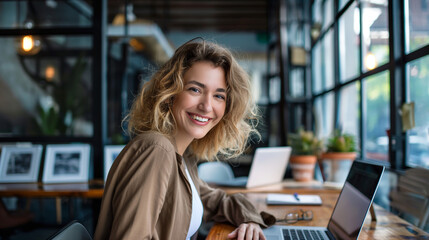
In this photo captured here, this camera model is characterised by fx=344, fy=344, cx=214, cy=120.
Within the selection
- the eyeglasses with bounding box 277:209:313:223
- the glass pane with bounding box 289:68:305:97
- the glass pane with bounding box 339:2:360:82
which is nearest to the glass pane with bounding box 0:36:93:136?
the eyeglasses with bounding box 277:209:313:223

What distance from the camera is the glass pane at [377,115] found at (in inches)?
94.8

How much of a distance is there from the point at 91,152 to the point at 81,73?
2.50 feet

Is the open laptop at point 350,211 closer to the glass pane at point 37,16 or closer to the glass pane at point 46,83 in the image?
the glass pane at point 46,83

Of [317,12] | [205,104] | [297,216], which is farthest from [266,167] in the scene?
[317,12]

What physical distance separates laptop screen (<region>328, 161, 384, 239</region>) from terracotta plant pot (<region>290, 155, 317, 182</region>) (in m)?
1.19

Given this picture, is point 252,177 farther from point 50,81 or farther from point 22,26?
point 22,26

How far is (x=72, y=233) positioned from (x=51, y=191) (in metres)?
1.61

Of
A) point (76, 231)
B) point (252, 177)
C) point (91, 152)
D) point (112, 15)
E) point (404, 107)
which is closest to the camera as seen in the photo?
point (76, 231)

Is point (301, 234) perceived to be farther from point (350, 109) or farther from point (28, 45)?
point (28, 45)

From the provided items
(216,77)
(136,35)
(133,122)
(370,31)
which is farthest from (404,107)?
(136,35)

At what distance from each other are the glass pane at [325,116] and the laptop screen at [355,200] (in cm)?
248

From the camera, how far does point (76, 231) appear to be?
107cm

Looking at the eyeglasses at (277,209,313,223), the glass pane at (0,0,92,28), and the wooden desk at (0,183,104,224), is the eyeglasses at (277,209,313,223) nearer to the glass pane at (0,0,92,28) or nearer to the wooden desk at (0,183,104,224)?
the wooden desk at (0,183,104,224)

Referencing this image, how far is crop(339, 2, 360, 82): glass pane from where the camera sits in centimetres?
297
